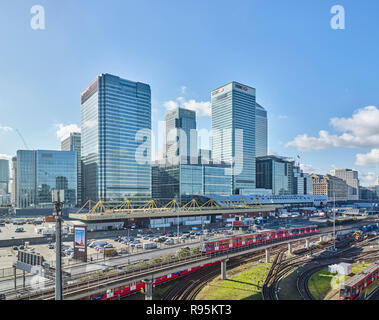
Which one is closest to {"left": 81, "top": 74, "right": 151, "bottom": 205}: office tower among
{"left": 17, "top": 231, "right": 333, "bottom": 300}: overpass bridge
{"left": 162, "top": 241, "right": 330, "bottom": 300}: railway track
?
{"left": 162, "top": 241, "right": 330, "bottom": 300}: railway track

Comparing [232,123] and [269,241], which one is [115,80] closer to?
[232,123]

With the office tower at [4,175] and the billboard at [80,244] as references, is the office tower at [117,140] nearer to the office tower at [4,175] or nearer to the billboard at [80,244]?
the billboard at [80,244]

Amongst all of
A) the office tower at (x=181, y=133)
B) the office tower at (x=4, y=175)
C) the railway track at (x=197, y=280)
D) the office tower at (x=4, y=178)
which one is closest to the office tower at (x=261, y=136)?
the office tower at (x=181, y=133)

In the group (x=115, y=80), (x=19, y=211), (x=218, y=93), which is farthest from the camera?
(x=218, y=93)

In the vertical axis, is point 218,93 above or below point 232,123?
above

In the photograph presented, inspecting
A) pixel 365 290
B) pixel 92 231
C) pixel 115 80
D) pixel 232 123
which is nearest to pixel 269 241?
pixel 365 290

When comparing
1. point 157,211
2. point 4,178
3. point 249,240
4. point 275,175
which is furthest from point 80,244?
point 4,178

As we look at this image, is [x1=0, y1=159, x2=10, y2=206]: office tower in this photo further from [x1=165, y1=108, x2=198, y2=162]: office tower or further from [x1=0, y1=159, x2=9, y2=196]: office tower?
[x1=165, y1=108, x2=198, y2=162]: office tower
